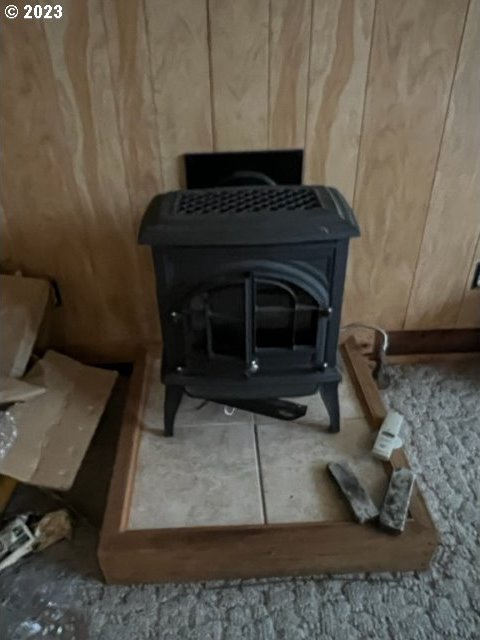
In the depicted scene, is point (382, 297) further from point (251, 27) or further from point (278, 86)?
point (251, 27)

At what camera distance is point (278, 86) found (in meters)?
1.22

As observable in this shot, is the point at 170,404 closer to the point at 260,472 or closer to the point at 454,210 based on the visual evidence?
the point at 260,472

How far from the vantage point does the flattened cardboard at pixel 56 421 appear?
1.15 meters

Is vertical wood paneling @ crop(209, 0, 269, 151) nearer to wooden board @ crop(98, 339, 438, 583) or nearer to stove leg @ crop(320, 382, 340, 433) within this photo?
stove leg @ crop(320, 382, 340, 433)

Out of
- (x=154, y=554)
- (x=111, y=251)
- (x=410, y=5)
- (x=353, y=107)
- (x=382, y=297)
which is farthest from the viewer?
(x=382, y=297)

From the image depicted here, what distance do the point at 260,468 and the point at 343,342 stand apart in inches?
21.3

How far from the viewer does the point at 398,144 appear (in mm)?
1311

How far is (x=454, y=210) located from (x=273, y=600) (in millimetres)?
1096

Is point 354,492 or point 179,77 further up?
point 179,77

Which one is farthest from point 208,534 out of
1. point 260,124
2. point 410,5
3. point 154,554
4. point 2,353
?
point 410,5

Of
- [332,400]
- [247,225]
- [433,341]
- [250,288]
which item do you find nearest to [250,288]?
[250,288]

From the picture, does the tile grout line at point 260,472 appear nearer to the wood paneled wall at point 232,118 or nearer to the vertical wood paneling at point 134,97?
the wood paneled wall at point 232,118

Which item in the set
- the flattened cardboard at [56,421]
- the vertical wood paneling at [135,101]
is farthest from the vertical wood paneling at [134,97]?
the flattened cardboard at [56,421]

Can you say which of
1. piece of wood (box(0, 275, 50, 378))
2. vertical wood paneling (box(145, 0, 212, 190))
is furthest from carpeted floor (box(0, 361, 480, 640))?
vertical wood paneling (box(145, 0, 212, 190))
